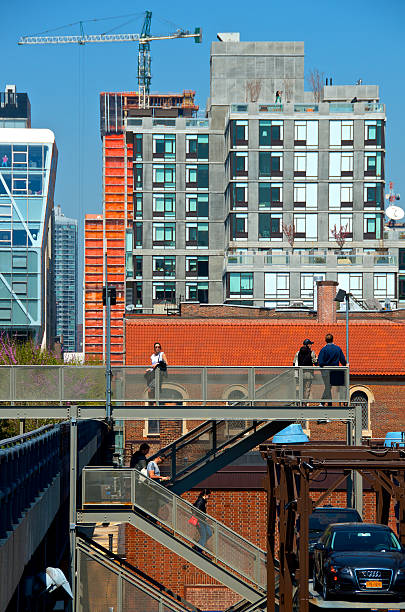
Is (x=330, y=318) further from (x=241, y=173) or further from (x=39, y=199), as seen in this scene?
(x=39, y=199)

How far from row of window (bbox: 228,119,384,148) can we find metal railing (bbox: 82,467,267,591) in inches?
3234

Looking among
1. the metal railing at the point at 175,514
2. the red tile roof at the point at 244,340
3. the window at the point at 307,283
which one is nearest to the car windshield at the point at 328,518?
the metal railing at the point at 175,514

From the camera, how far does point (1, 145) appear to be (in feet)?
483

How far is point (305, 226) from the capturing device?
10944cm

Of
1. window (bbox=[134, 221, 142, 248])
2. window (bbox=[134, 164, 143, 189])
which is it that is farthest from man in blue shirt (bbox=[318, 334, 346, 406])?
window (bbox=[134, 221, 142, 248])

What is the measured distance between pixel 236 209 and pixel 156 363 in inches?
3126

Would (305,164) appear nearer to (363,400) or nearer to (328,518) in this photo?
(363,400)

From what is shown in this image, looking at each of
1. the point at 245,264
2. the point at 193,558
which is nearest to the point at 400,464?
the point at 193,558

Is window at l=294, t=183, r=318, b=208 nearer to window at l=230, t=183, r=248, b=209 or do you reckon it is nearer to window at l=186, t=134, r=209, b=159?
window at l=230, t=183, r=248, b=209

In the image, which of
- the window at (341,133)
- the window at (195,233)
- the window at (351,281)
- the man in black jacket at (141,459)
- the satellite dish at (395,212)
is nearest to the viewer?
the man in black jacket at (141,459)

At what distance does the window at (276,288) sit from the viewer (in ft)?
342

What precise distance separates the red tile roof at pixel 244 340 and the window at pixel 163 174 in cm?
5526

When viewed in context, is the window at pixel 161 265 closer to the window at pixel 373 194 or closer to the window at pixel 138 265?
the window at pixel 138 265

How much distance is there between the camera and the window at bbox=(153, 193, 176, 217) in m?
117
